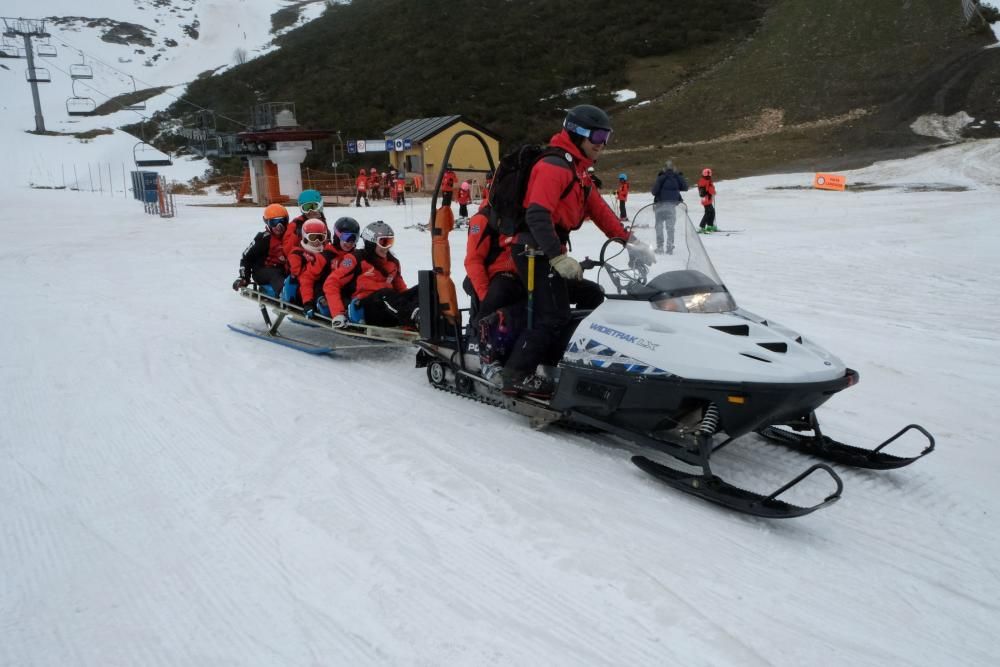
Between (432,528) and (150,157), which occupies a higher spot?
(150,157)

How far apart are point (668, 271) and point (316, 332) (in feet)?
15.2

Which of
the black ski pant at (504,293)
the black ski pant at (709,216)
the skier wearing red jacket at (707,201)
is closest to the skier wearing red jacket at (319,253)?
the black ski pant at (504,293)

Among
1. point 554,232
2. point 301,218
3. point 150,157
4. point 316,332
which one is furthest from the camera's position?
point 150,157

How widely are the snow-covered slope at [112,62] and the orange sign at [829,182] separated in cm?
3261

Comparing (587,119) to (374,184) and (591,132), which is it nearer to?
(591,132)

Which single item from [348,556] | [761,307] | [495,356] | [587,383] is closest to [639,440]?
[587,383]

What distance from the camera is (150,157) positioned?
3831 centimetres

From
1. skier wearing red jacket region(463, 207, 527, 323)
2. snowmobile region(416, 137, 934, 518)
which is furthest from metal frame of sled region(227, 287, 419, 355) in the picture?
snowmobile region(416, 137, 934, 518)

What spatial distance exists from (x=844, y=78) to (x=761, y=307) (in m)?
38.7

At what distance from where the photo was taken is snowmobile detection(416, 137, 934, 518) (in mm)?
3266

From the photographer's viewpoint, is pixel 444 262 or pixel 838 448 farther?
pixel 444 262

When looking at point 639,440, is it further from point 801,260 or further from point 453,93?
point 453,93

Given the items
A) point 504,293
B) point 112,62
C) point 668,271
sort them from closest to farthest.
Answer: point 668,271 < point 504,293 < point 112,62

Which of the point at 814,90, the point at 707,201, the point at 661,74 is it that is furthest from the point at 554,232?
the point at 661,74
